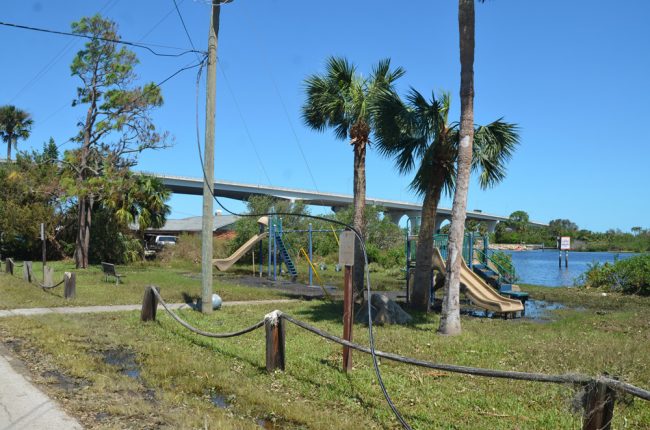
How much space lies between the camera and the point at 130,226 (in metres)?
37.7

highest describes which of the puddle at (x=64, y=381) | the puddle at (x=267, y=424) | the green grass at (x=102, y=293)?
the green grass at (x=102, y=293)

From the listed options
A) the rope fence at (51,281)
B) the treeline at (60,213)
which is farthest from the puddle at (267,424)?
the treeline at (60,213)

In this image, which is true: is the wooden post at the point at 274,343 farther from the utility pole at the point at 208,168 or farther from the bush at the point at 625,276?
the bush at the point at 625,276

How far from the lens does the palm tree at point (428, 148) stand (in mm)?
13109

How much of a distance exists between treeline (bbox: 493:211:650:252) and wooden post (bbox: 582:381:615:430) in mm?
97569

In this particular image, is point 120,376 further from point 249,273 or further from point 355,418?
point 249,273

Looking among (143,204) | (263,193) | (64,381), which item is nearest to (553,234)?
(263,193)

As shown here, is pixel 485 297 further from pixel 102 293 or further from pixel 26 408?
pixel 26 408

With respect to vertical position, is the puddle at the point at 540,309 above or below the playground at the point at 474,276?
below

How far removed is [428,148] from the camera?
535 inches

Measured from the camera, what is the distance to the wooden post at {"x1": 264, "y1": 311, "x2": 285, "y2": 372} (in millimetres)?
7383

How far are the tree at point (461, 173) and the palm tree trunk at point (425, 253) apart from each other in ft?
9.89

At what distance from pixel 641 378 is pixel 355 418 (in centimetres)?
377

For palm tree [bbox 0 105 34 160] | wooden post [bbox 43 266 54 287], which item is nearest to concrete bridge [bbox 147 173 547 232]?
palm tree [bbox 0 105 34 160]
